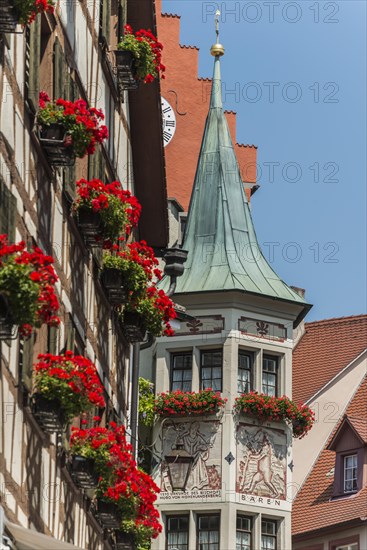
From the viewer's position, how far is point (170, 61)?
4031cm

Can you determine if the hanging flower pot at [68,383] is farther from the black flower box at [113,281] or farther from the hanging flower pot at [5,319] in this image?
the black flower box at [113,281]

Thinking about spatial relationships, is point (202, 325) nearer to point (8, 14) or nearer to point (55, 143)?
point (55, 143)

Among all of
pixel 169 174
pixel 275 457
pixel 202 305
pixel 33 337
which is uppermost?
pixel 169 174

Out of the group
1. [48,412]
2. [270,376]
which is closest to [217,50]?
[270,376]

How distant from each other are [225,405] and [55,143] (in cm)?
1488

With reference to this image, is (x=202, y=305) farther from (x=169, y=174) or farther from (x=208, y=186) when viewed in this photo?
(x=169, y=174)

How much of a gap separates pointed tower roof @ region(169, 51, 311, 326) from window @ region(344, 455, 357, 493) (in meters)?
5.59

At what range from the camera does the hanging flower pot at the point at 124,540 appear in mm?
19797

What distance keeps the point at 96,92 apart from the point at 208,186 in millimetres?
13329

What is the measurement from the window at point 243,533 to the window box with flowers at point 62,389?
15.3 m

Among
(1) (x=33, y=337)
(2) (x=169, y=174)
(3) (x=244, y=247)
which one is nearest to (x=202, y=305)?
(3) (x=244, y=247)

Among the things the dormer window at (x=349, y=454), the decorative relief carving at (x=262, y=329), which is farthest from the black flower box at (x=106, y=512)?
the dormer window at (x=349, y=454)

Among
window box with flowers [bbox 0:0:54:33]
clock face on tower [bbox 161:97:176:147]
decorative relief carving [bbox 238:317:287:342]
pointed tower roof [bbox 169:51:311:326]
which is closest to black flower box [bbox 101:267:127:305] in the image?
window box with flowers [bbox 0:0:54:33]

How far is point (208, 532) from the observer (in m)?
30.0
